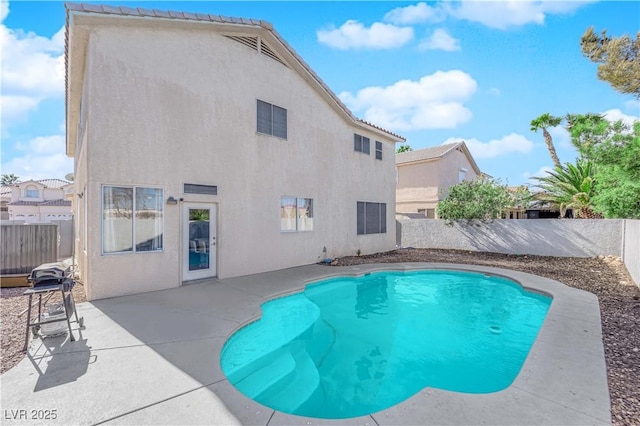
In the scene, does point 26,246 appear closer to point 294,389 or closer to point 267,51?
point 294,389

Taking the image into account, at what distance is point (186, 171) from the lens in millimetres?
8617

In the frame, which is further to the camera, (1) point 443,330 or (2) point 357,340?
(1) point 443,330

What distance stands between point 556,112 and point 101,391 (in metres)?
33.2

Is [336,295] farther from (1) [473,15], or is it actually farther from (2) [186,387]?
(1) [473,15]

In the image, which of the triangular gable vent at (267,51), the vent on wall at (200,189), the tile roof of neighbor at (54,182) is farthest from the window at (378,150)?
the tile roof of neighbor at (54,182)

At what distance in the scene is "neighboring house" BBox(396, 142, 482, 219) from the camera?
23873mm

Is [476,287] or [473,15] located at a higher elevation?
[473,15]

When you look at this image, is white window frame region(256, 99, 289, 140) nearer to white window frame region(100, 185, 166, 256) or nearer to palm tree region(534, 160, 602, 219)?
white window frame region(100, 185, 166, 256)

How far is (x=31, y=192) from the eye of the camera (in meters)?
34.6

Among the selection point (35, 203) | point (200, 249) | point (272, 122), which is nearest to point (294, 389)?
point (200, 249)

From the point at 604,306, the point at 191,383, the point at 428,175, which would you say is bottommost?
the point at 604,306

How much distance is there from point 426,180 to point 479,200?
803 cm

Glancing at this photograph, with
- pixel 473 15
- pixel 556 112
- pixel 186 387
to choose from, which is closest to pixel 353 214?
pixel 473 15

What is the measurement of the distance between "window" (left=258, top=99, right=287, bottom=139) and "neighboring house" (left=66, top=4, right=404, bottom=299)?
0.04 meters
